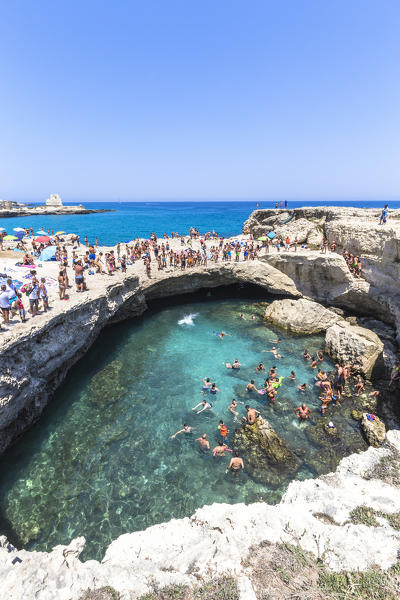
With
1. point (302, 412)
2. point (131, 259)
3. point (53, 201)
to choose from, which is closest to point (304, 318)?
point (302, 412)

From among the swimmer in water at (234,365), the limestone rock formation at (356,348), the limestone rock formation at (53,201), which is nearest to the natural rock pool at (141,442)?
the swimmer in water at (234,365)

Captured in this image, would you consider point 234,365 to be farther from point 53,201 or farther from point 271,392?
point 53,201

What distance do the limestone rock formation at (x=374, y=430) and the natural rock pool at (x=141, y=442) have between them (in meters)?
0.41

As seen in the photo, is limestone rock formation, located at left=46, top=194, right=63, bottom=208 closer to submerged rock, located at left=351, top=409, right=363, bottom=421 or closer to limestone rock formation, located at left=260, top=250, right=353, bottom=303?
limestone rock formation, located at left=260, top=250, right=353, bottom=303

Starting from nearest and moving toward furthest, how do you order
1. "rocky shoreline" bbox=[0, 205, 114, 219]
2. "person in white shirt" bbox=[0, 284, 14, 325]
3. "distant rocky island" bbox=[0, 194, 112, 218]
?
1. "person in white shirt" bbox=[0, 284, 14, 325]
2. "rocky shoreline" bbox=[0, 205, 114, 219]
3. "distant rocky island" bbox=[0, 194, 112, 218]

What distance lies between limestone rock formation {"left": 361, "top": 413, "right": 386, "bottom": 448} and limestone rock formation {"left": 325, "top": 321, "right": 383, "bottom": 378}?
3807mm

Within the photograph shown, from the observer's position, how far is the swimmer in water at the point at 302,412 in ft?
42.4

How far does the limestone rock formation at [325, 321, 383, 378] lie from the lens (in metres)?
15.8

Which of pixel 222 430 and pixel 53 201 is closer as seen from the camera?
pixel 222 430

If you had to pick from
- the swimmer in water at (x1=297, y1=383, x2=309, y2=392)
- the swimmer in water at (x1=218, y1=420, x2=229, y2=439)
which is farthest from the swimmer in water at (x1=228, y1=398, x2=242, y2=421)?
the swimmer in water at (x1=297, y1=383, x2=309, y2=392)

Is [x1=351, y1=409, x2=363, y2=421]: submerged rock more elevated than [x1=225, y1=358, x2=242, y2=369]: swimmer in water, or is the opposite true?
[x1=225, y1=358, x2=242, y2=369]: swimmer in water

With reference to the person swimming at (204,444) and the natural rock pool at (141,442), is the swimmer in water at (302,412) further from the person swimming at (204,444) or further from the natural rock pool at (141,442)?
the person swimming at (204,444)

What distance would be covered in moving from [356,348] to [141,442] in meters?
12.7

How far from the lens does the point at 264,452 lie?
37.2ft
